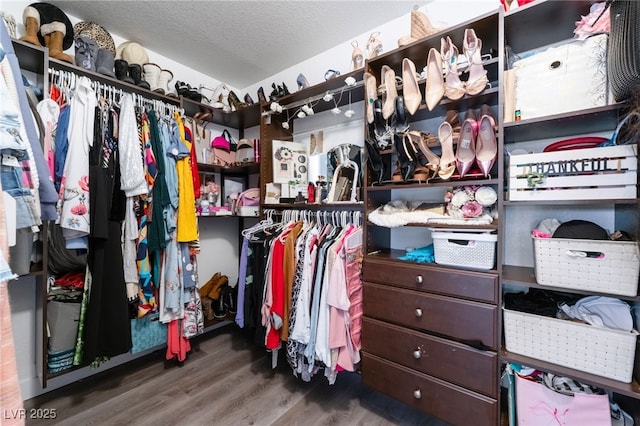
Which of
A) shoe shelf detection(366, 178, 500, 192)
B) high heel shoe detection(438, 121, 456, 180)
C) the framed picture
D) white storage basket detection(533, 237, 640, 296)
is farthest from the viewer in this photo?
the framed picture

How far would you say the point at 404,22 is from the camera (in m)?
1.83

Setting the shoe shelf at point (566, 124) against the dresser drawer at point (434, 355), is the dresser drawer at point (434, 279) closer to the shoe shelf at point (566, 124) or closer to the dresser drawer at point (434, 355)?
the dresser drawer at point (434, 355)

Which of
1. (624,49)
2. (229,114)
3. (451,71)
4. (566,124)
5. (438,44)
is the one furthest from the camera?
(229,114)

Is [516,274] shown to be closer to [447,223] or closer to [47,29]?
[447,223]

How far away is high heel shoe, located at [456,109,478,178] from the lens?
126 centimetres

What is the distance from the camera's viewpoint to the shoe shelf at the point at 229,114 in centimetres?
222

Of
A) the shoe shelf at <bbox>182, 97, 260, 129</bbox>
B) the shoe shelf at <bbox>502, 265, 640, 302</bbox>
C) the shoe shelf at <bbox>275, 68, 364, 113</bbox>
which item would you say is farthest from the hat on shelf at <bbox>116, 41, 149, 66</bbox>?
the shoe shelf at <bbox>502, 265, 640, 302</bbox>

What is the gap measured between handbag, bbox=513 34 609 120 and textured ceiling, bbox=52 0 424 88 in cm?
101

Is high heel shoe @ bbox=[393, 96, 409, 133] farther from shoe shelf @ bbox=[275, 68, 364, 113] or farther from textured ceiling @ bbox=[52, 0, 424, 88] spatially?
textured ceiling @ bbox=[52, 0, 424, 88]

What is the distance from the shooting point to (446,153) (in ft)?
4.44

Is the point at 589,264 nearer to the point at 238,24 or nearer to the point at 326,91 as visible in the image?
the point at 326,91

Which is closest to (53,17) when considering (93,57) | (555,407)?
(93,57)

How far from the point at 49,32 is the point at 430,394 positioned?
3.01 metres

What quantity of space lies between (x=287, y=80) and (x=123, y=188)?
66.8 inches
